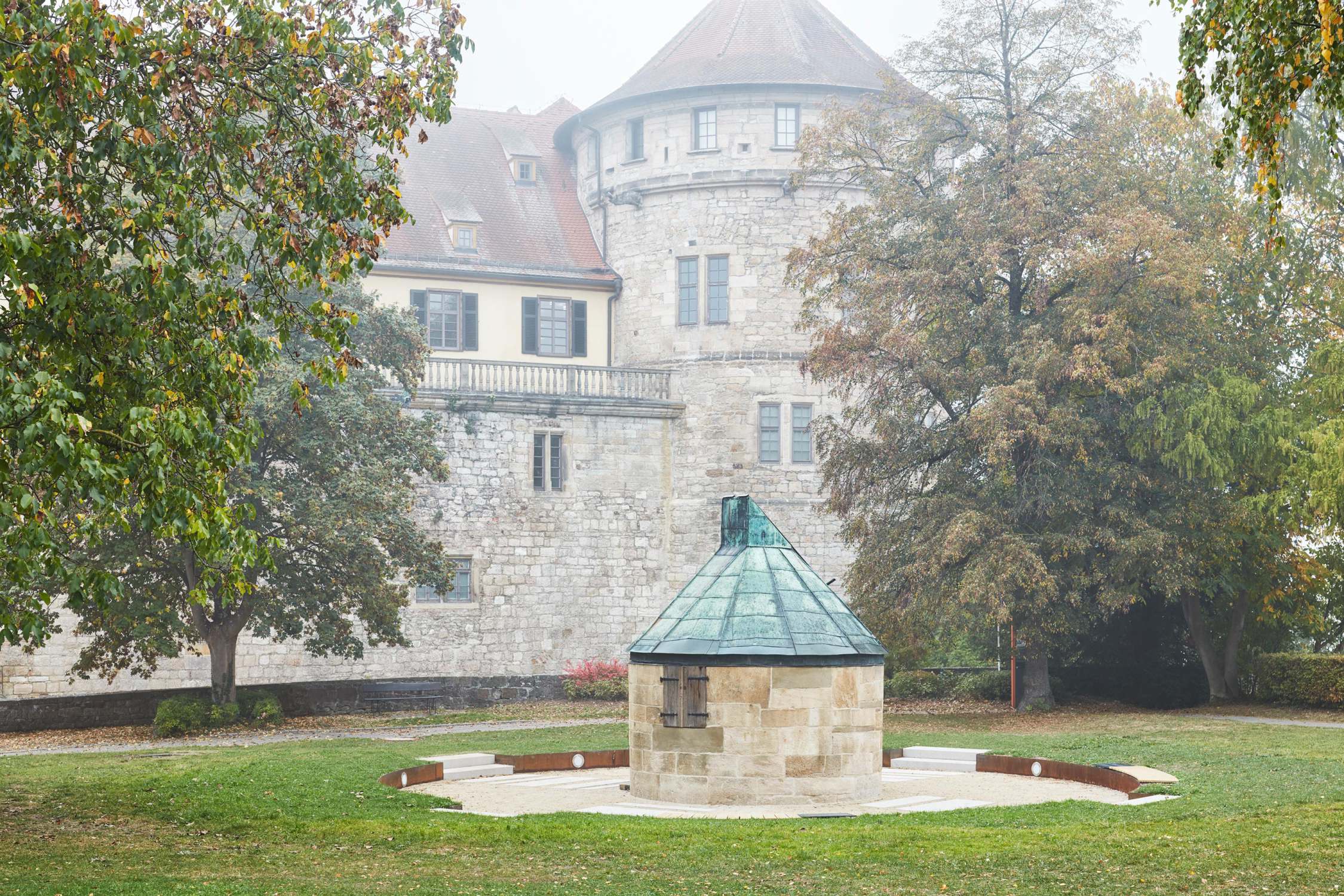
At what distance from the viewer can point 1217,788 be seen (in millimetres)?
15352

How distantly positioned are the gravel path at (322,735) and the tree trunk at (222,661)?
1747 mm

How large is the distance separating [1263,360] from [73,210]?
25691 millimetres

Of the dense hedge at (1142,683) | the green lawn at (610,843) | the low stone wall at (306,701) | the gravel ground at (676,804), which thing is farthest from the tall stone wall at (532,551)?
the green lawn at (610,843)

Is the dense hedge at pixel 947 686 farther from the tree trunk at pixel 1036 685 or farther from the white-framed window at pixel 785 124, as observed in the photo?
the white-framed window at pixel 785 124

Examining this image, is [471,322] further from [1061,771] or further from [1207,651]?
[1061,771]

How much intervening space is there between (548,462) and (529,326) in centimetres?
398

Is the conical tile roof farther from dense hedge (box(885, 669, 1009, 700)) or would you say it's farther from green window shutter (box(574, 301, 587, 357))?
dense hedge (box(885, 669, 1009, 700))

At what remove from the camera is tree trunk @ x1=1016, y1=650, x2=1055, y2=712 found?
29.5 metres

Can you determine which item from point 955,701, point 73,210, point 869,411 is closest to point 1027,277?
point 869,411

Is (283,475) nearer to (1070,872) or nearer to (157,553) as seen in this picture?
(157,553)

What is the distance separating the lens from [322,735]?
82.8 ft

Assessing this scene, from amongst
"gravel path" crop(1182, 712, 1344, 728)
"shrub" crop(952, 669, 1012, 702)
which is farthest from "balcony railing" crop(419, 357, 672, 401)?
"gravel path" crop(1182, 712, 1344, 728)

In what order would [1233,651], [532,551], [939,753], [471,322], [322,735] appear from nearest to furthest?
[939,753] → [322,735] → [1233,651] → [532,551] → [471,322]

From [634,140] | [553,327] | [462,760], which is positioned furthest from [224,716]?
[634,140]
